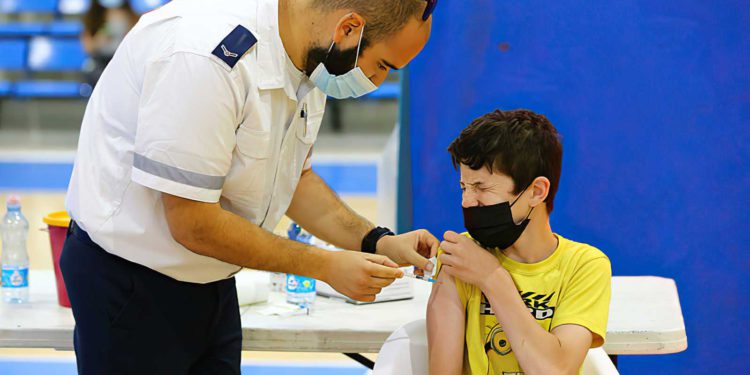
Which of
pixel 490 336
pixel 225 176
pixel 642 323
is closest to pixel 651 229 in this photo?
pixel 642 323

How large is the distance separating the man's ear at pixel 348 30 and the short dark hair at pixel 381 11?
0.01 metres

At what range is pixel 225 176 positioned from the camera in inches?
69.7

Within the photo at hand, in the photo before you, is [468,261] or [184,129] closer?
[184,129]

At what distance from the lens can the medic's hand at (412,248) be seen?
81.0 inches

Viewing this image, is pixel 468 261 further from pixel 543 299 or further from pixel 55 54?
pixel 55 54

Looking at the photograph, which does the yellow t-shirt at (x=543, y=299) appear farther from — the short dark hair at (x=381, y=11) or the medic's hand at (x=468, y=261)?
the short dark hair at (x=381, y=11)

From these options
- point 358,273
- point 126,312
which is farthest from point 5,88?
point 358,273

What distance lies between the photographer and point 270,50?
182 centimetres

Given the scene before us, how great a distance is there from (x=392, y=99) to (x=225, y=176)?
360 inches

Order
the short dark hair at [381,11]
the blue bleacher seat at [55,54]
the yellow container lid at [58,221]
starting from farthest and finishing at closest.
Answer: the blue bleacher seat at [55,54] → the yellow container lid at [58,221] → the short dark hair at [381,11]

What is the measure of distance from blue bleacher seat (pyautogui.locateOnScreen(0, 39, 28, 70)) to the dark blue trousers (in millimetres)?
10026

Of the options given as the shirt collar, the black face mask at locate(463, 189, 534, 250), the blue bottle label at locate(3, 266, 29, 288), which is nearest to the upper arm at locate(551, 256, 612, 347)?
the black face mask at locate(463, 189, 534, 250)

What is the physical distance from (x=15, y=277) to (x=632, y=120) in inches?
79.4

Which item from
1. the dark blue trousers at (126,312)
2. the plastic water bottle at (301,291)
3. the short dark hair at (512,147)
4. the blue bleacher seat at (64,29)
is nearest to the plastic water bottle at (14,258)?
the dark blue trousers at (126,312)
